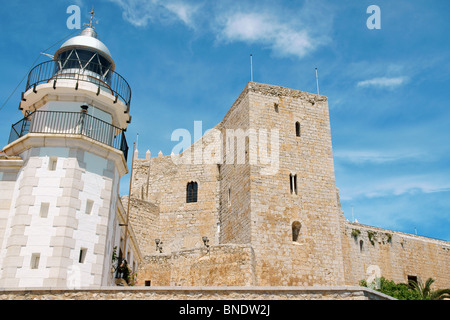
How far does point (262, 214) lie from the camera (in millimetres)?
22609

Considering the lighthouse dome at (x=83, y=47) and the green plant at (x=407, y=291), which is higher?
the lighthouse dome at (x=83, y=47)

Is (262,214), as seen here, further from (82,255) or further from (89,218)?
(82,255)

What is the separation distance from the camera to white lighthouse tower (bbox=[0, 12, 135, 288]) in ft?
39.3

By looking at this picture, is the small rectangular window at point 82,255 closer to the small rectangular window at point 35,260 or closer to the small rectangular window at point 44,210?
the small rectangular window at point 35,260

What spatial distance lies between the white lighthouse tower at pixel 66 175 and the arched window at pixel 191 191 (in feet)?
48.2

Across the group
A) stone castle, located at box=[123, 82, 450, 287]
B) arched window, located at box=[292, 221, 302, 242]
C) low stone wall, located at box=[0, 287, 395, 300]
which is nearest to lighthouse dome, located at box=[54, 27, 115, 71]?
low stone wall, located at box=[0, 287, 395, 300]

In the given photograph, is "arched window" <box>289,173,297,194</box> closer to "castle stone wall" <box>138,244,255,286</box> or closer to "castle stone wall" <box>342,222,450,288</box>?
"castle stone wall" <box>138,244,255,286</box>

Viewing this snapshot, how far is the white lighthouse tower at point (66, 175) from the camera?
12.0m

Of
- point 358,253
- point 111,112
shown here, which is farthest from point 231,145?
point 111,112

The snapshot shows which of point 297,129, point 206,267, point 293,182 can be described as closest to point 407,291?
point 293,182

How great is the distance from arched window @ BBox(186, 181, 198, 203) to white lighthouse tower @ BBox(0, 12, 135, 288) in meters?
14.7

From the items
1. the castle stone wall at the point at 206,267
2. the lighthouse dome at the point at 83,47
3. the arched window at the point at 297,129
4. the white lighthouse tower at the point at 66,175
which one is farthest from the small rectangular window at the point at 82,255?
the arched window at the point at 297,129

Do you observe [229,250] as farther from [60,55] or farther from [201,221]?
[60,55]
